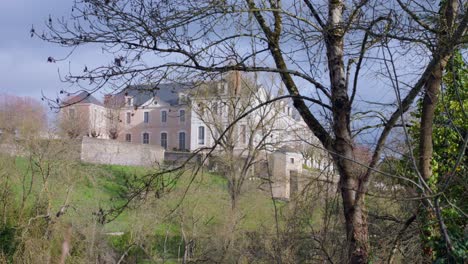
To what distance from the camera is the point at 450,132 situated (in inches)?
310

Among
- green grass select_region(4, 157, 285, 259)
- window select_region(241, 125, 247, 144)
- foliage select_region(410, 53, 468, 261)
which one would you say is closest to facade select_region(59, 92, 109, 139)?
green grass select_region(4, 157, 285, 259)

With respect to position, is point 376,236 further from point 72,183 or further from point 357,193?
point 72,183

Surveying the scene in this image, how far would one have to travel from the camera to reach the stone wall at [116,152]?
→ 39.7 meters

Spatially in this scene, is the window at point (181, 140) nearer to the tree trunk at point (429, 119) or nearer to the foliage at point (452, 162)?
the foliage at point (452, 162)

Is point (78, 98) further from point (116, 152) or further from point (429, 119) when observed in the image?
point (116, 152)

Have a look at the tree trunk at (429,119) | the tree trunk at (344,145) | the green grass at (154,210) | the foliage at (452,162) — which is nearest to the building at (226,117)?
the tree trunk at (344,145)

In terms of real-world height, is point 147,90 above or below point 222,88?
below

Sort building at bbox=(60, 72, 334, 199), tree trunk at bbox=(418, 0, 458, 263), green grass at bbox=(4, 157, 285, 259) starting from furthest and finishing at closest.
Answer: green grass at bbox=(4, 157, 285, 259) < building at bbox=(60, 72, 334, 199) < tree trunk at bbox=(418, 0, 458, 263)

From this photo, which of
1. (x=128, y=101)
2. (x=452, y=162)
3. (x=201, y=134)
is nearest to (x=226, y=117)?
(x=452, y=162)

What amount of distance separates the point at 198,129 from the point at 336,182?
53.6 metres

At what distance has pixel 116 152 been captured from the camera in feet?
144

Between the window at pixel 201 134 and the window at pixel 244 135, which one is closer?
the window at pixel 244 135

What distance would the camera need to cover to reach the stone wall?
130ft

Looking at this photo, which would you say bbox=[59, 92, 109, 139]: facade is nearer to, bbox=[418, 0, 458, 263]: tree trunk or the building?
the building
